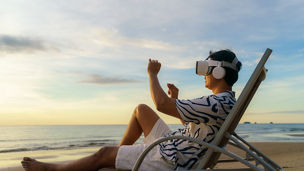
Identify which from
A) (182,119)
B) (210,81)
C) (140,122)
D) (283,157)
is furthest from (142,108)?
(283,157)

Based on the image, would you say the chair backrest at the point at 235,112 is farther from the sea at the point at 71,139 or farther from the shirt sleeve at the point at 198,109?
the sea at the point at 71,139

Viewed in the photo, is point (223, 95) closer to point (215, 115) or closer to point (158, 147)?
point (215, 115)

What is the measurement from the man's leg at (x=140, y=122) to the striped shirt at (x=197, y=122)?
1.47 ft

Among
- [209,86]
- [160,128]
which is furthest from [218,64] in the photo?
[160,128]

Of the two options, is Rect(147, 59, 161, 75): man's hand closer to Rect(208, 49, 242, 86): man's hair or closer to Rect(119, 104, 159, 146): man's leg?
Rect(208, 49, 242, 86): man's hair

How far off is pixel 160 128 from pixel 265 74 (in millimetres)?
1200

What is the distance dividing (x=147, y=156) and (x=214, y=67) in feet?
3.19

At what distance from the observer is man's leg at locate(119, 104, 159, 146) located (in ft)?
10.2

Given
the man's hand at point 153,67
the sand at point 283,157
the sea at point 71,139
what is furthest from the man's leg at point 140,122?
the sea at point 71,139

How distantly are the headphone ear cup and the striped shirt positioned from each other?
144 mm

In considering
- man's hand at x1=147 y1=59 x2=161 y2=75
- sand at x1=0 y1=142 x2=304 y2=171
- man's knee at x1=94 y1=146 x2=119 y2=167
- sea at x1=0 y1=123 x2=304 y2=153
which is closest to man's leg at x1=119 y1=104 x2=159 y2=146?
man's knee at x1=94 y1=146 x2=119 y2=167

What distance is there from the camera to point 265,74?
2.31m

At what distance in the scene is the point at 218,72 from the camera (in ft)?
8.57

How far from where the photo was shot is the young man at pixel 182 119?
2.41 m
